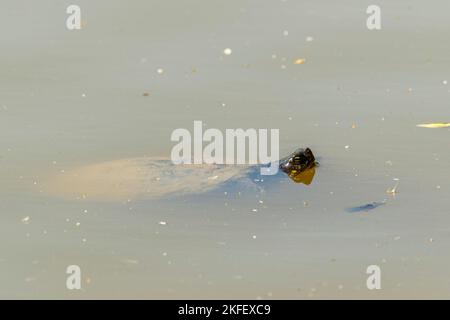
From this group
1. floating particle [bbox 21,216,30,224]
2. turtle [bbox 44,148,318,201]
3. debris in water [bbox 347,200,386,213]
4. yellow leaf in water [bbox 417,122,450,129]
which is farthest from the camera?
yellow leaf in water [bbox 417,122,450,129]

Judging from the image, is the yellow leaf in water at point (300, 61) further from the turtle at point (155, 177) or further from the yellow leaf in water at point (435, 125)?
the turtle at point (155, 177)

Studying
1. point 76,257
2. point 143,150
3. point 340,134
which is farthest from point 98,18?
point 76,257

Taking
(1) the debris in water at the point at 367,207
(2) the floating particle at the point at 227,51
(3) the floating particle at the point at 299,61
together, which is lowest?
(1) the debris in water at the point at 367,207

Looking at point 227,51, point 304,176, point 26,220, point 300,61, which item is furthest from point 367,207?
point 227,51

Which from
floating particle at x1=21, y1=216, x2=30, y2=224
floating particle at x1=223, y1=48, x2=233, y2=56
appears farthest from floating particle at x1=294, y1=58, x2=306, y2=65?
floating particle at x1=21, y1=216, x2=30, y2=224

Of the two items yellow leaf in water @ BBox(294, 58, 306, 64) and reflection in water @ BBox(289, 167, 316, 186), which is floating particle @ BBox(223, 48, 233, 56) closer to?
yellow leaf in water @ BBox(294, 58, 306, 64)

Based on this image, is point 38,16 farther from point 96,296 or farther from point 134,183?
point 96,296

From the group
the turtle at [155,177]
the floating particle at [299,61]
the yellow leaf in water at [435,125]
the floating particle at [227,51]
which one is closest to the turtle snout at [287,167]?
the turtle at [155,177]
